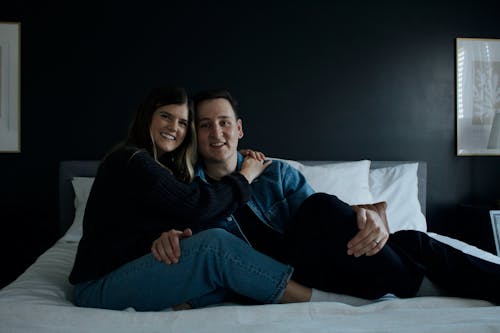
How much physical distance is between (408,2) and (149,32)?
1888 mm

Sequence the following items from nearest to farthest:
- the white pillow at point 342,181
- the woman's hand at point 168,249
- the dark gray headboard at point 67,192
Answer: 1. the woman's hand at point 168,249
2. the white pillow at point 342,181
3. the dark gray headboard at point 67,192

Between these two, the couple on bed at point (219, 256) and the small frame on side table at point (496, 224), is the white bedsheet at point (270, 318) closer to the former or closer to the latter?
the couple on bed at point (219, 256)

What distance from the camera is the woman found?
50.4 inches

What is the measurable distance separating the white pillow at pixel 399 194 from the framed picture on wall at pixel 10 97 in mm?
2387

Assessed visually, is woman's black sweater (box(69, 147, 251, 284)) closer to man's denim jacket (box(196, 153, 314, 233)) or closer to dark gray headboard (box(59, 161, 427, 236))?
man's denim jacket (box(196, 153, 314, 233))

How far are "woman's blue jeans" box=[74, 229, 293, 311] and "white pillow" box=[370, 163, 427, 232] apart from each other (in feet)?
4.62

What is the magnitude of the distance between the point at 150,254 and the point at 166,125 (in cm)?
54

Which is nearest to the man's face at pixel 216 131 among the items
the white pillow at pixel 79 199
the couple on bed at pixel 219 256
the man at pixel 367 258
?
the couple on bed at pixel 219 256

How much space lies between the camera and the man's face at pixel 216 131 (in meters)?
1.79

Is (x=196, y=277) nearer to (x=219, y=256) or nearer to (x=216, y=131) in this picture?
(x=219, y=256)

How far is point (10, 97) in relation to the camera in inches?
111

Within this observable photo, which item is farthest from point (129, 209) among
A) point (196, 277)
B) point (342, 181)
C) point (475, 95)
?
point (475, 95)

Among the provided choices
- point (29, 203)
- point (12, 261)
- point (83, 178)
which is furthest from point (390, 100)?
point (12, 261)

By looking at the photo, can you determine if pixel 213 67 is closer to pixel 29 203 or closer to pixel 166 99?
pixel 166 99
